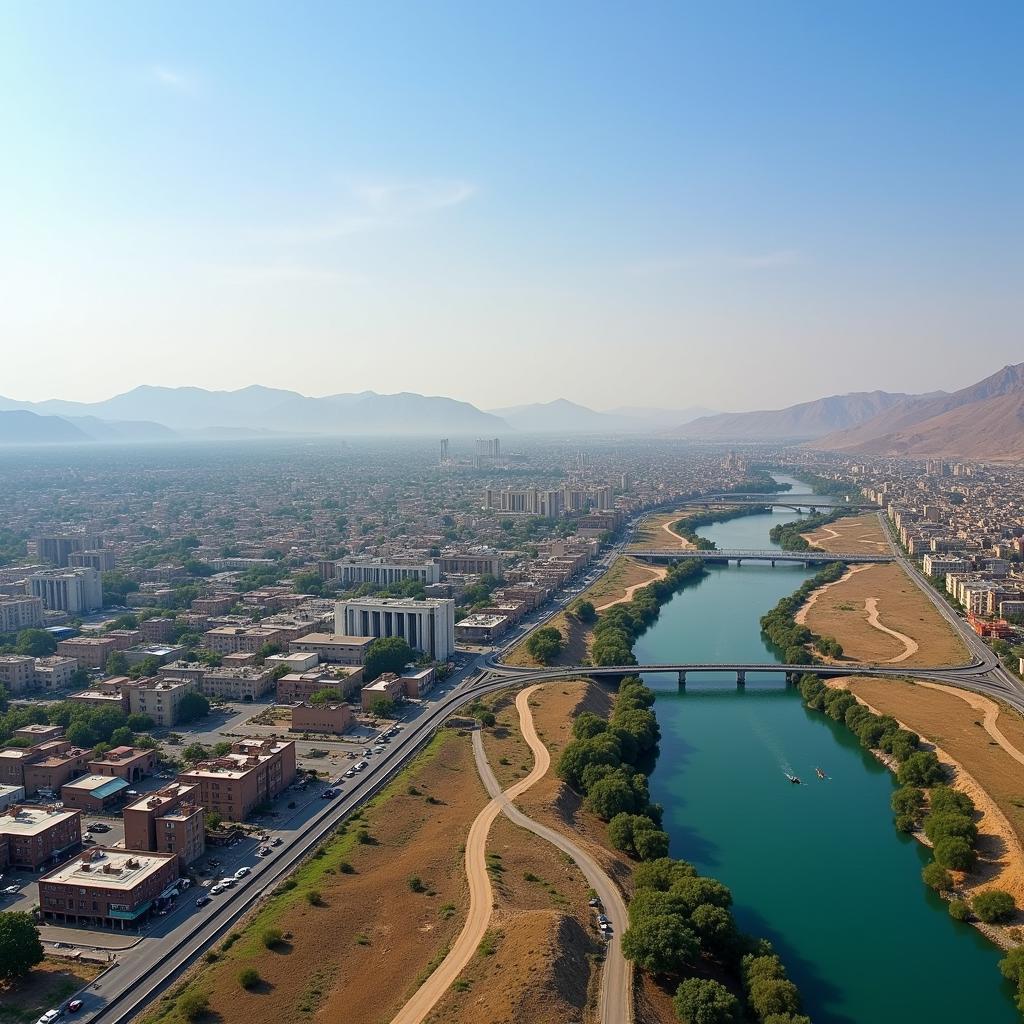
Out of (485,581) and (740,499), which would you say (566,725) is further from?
(740,499)

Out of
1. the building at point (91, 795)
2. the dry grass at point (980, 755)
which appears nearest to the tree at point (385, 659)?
the building at point (91, 795)

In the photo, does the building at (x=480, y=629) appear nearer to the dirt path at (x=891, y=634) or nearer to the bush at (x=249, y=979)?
the dirt path at (x=891, y=634)

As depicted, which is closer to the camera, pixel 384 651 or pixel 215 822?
pixel 215 822

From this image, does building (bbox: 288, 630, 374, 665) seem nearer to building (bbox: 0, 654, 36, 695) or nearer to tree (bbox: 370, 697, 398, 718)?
tree (bbox: 370, 697, 398, 718)

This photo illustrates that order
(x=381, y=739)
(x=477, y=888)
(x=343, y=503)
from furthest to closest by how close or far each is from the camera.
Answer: (x=343, y=503) → (x=381, y=739) → (x=477, y=888)

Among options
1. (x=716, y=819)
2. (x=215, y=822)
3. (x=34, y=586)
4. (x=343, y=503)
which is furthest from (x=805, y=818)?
(x=343, y=503)

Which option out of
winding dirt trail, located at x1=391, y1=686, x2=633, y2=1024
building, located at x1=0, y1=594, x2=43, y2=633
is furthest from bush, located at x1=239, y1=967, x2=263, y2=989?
building, located at x1=0, y1=594, x2=43, y2=633
